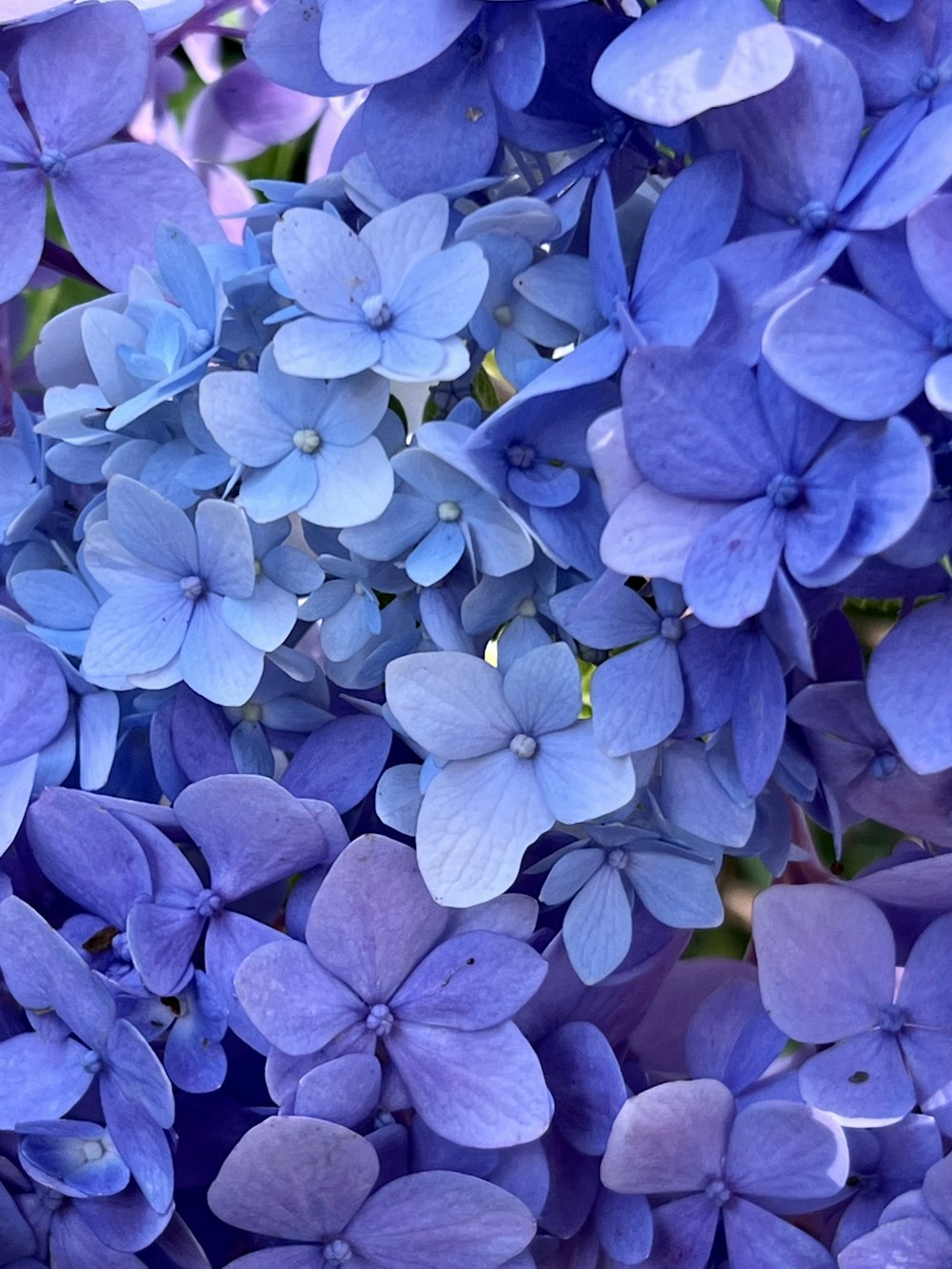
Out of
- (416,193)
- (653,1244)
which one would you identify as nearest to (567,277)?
(416,193)

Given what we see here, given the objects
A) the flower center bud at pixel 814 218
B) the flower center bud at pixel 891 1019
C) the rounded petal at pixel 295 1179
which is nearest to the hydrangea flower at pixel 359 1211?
the rounded petal at pixel 295 1179

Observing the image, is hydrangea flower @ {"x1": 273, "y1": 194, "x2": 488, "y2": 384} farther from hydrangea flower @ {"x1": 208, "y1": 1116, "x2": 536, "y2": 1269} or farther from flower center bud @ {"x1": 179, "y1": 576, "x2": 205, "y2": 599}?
hydrangea flower @ {"x1": 208, "y1": 1116, "x2": 536, "y2": 1269}

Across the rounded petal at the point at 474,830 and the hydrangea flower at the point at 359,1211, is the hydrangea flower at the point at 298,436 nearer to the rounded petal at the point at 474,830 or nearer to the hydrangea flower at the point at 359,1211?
the rounded petal at the point at 474,830

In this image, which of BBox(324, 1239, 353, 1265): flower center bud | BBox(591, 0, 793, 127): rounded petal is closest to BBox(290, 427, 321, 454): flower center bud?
BBox(591, 0, 793, 127): rounded petal

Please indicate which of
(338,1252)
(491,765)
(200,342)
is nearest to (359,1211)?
(338,1252)

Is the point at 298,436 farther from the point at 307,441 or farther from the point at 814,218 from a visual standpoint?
the point at 814,218

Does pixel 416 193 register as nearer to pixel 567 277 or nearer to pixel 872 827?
pixel 567 277
